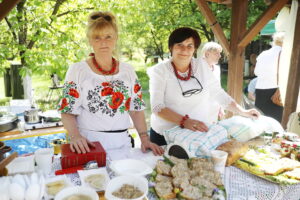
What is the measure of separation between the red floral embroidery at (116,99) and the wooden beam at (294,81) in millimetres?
3021

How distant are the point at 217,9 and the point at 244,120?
891 centimetres

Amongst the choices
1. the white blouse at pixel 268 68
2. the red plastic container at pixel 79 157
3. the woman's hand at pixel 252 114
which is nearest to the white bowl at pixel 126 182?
the red plastic container at pixel 79 157

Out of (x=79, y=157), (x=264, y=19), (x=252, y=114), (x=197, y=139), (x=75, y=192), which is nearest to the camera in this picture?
(x=75, y=192)

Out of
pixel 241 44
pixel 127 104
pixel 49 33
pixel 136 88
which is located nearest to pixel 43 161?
pixel 127 104

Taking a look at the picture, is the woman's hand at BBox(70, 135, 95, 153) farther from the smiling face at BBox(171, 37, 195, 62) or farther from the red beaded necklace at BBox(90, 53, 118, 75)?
the smiling face at BBox(171, 37, 195, 62)

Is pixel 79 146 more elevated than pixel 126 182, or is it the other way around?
pixel 79 146

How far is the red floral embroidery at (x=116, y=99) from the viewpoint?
182 centimetres

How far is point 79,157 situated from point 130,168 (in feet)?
1.00

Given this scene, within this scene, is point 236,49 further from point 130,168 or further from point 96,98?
point 130,168

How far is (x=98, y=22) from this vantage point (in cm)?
173

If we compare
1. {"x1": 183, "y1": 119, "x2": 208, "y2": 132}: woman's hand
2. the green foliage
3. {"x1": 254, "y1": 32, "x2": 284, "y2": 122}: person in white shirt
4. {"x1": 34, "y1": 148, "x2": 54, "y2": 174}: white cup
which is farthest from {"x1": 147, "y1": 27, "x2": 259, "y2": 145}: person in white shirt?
{"x1": 254, "y1": 32, "x2": 284, "y2": 122}: person in white shirt

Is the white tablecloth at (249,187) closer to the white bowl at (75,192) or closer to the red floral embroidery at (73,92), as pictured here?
the white bowl at (75,192)

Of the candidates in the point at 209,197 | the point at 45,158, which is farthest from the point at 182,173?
the point at 45,158

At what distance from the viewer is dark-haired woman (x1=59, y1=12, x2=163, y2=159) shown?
1.76 meters
